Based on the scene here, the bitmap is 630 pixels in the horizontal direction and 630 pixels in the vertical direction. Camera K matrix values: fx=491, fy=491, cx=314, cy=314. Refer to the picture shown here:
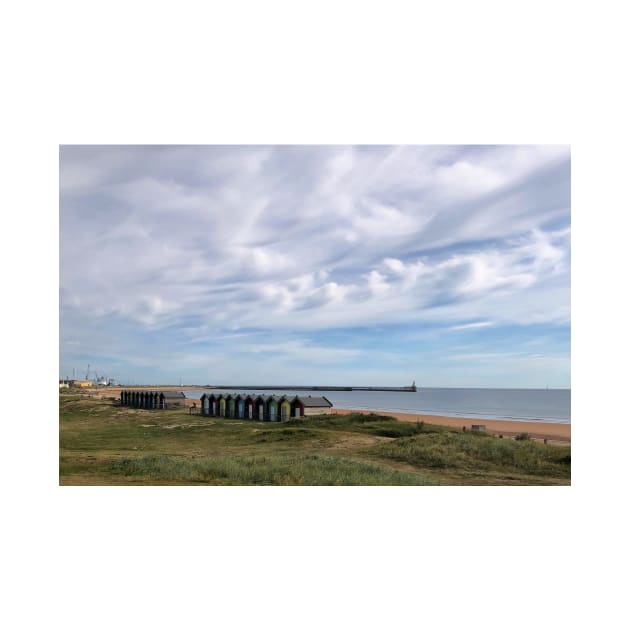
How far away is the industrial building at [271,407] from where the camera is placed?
34.2 metres

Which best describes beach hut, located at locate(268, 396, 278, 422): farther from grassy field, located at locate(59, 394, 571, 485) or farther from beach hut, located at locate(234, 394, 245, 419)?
grassy field, located at locate(59, 394, 571, 485)

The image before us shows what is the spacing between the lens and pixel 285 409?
34594mm

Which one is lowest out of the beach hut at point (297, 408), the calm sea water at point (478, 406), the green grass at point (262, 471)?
the calm sea water at point (478, 406)

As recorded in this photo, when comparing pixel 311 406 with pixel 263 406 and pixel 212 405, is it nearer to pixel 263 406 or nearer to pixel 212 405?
pixel 263 406

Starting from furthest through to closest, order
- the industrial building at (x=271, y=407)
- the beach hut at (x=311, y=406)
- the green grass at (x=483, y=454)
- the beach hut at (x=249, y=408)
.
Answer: the beach hut at (x=249, y=408), the industrial building at (x=271, y=407), the beach hut at (x=311, y=406), the green grass at (x=483, y=454)

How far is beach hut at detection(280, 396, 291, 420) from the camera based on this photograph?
34.4 m

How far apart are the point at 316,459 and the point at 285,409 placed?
17.0 meters

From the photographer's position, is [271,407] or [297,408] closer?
[297,408]

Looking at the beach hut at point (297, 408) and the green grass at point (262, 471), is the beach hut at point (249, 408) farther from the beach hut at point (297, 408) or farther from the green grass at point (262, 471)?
the green grass at point (262, 471)

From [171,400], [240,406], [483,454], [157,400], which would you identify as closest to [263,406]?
[240,406]

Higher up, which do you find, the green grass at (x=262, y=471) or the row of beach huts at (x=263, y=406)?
the green grass at (x=262, y=471)

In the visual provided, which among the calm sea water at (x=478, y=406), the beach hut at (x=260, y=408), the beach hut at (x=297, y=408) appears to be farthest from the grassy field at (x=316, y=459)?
the calm sea water at (x=478, y=406)

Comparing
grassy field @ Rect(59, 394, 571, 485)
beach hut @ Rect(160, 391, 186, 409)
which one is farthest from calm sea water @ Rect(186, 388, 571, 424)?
grassy field @ Rect(59, 394, 571, 485)
